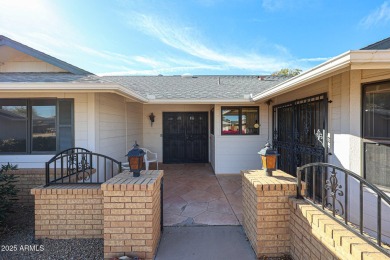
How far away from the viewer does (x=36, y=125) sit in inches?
164

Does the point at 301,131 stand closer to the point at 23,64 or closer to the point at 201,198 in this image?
the point at 201,198

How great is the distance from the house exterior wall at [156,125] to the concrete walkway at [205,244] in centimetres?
549

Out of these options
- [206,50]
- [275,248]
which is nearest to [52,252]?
[275,248]

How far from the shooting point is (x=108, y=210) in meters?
2.32

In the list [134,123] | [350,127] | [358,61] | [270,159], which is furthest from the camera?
[134,123]

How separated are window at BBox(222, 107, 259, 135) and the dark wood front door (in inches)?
75.2

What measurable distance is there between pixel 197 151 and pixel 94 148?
15.5 ft

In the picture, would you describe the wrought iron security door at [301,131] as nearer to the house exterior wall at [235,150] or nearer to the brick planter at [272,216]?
the house exterior wall at [235,150]

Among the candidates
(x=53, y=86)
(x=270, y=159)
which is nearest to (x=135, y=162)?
(x=270, y=159)

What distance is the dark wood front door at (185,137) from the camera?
8281 mm

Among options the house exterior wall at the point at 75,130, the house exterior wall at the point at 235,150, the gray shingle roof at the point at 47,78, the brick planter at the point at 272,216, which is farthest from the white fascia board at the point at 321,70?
the house exterior wall at the point at 75,130

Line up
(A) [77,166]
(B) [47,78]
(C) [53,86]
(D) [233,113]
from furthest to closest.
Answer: (D) [233,113] → (B) [47,78] → (C) [53,86] → (A) [77,166]

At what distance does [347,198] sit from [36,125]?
18.1 feet

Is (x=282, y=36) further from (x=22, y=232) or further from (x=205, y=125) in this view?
(x=22, y=232)
